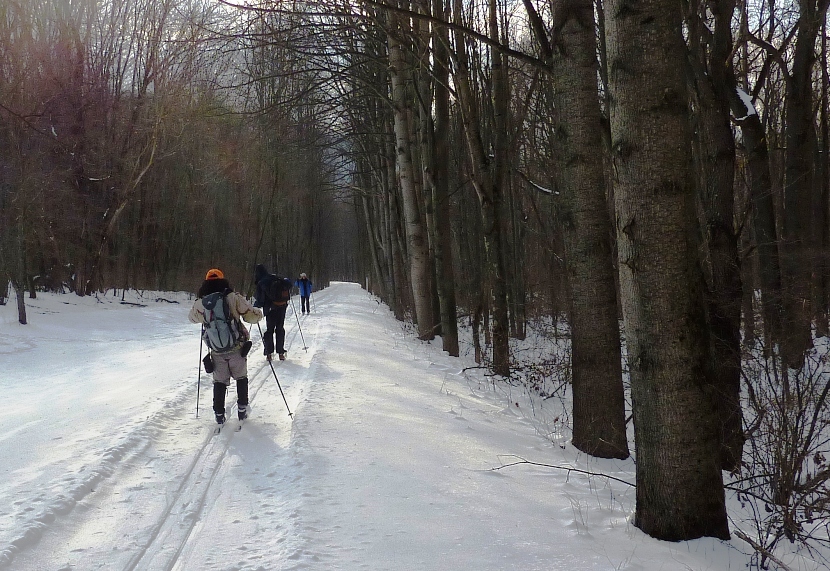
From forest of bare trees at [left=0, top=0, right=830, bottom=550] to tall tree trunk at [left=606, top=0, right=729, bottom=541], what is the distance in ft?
0.04

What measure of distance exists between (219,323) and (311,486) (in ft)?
11.1

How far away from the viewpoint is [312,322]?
2180 centimetres

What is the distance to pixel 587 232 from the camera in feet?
19.9

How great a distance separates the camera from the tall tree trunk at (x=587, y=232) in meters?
5.93

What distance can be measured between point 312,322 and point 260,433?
48.9ft

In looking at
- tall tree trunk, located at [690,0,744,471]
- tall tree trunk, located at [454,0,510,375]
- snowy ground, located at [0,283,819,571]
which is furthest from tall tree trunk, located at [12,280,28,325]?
tall tree trunk, located at [690,0,744,471]

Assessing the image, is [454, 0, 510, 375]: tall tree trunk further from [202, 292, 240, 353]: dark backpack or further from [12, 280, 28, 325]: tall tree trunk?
[12, 280, 28, 325]: tall tree trunk

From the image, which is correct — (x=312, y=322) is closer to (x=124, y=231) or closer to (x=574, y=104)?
(x=124, y=231)

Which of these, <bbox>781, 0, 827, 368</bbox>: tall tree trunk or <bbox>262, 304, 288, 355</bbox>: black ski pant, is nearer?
<bbox>262, 304, 288, 355</bbox>: black ski pant

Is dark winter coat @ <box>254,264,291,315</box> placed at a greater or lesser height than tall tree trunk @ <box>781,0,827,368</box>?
lesser

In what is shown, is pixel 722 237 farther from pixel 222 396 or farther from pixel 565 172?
pixel 222 396

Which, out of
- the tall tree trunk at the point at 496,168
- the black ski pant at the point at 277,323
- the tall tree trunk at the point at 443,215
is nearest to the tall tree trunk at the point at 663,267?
the tall tree trunk at the point at 496,168

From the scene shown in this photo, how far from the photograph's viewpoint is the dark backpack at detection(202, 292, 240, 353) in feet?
25.5

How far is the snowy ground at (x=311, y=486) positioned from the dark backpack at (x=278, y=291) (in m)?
2.72
